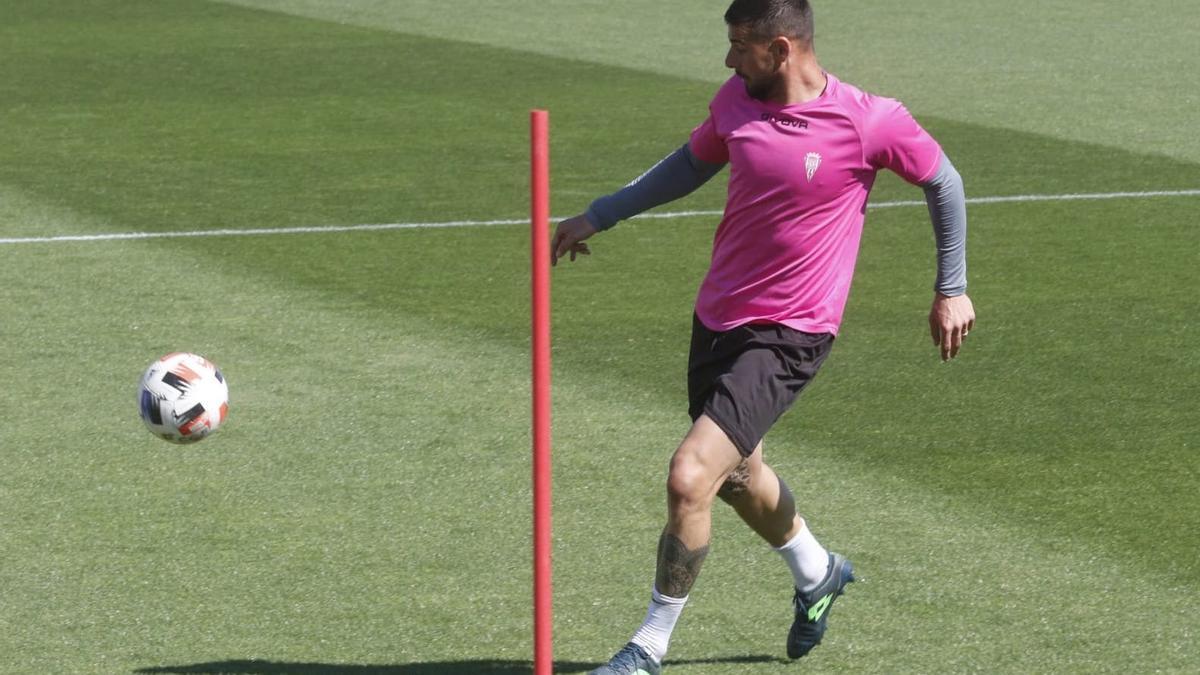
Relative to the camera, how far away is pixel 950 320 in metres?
6.66

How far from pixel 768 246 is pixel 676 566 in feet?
3.31

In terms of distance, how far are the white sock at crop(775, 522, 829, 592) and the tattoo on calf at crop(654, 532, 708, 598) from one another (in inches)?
23.9

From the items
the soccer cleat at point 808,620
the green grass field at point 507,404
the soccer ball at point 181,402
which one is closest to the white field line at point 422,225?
the green grass field at point 507,404

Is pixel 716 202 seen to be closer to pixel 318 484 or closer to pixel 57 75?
pixel 318 484

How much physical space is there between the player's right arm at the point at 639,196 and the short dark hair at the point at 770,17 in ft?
1.81

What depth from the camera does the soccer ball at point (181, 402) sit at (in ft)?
28.4

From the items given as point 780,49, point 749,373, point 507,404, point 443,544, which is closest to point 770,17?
point 780,49

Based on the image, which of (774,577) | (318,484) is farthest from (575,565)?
(318,484)

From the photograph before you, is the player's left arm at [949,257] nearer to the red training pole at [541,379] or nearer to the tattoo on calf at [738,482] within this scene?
the tattoo on calf at [738,482]

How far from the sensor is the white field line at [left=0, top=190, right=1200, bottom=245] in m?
14.0

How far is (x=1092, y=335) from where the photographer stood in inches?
447

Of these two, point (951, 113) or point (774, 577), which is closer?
point (774, 577)

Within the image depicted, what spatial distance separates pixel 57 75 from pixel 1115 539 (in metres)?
16.0

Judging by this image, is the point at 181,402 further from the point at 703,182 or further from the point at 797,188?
the point at 797,188
